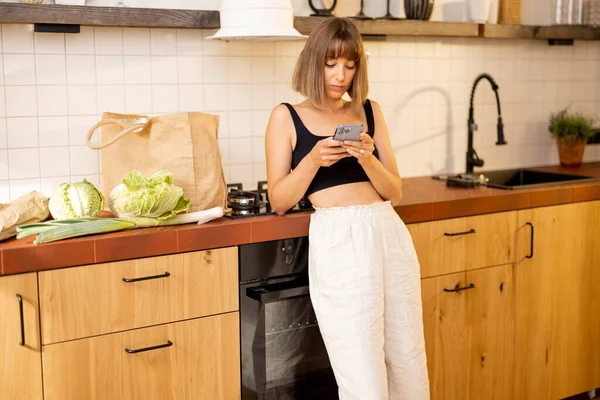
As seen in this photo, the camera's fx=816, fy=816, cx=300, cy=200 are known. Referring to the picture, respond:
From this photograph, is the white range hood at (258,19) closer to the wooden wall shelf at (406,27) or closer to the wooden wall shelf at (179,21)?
the wooden wall shelf at (179,21)

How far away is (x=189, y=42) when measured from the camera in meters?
3.13

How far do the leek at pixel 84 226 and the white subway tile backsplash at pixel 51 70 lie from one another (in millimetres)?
664

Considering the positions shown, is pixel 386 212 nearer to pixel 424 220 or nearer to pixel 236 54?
pixel 424 220

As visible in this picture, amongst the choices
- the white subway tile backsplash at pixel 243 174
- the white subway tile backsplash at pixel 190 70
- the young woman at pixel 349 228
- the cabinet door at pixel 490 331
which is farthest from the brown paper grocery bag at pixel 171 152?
the cabinet door at pixel 490 331

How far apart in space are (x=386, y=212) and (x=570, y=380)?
150 cm

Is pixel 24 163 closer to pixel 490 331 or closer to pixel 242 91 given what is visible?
pixel 242 91

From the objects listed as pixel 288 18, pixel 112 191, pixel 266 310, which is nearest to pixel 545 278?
pixel 266 310

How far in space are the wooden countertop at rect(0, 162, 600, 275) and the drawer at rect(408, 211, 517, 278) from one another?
35 mm

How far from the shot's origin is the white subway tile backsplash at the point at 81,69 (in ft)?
9.57

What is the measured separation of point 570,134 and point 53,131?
2455mm

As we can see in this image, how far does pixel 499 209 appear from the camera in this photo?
3186mm

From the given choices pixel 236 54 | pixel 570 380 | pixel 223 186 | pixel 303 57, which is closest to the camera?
pixel 303 57

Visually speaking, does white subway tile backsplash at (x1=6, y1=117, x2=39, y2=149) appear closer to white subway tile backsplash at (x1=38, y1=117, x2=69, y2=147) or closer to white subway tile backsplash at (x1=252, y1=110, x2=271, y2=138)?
white subway tile backsplash at (x1=38, y1=117, x2=69, y2=147)

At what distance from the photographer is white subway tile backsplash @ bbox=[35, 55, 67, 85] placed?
287cm
